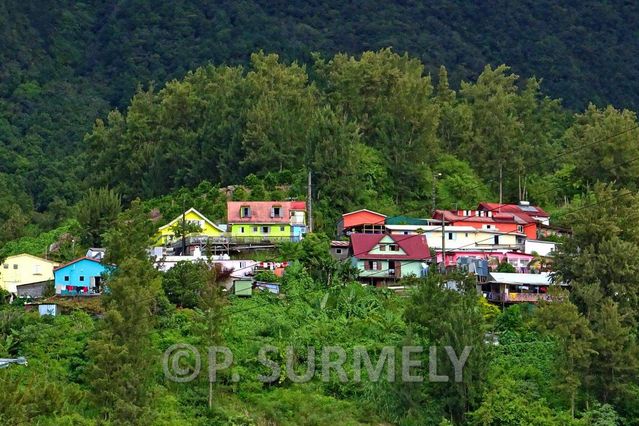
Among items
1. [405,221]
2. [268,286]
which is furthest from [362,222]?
[268,286]

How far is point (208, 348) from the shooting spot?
41594 mm

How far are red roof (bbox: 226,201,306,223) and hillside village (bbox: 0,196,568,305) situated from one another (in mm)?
42

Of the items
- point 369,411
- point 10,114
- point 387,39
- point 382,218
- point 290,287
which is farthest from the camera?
point 387,39

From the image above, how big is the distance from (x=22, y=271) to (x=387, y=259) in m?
14.2

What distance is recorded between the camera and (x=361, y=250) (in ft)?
176

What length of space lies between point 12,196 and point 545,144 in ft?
101

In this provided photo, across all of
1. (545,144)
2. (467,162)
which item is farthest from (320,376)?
(545,144)

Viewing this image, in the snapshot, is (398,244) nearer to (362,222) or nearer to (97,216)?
(362,222)

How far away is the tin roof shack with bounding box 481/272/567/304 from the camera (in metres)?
50.4

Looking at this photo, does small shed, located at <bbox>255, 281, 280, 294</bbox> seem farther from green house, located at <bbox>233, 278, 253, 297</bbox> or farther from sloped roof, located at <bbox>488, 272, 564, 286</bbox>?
sloped roof, located at <bbox>488, 272, 564, 286</bbox>

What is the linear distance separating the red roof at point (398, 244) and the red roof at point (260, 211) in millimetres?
3722

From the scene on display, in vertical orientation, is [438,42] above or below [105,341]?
above

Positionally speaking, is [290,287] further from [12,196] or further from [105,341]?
[12,196]

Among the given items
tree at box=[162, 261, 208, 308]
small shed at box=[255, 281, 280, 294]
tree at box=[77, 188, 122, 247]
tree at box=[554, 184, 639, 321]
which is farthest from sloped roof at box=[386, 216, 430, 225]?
tree at box=[162, 261, 208, 308]
